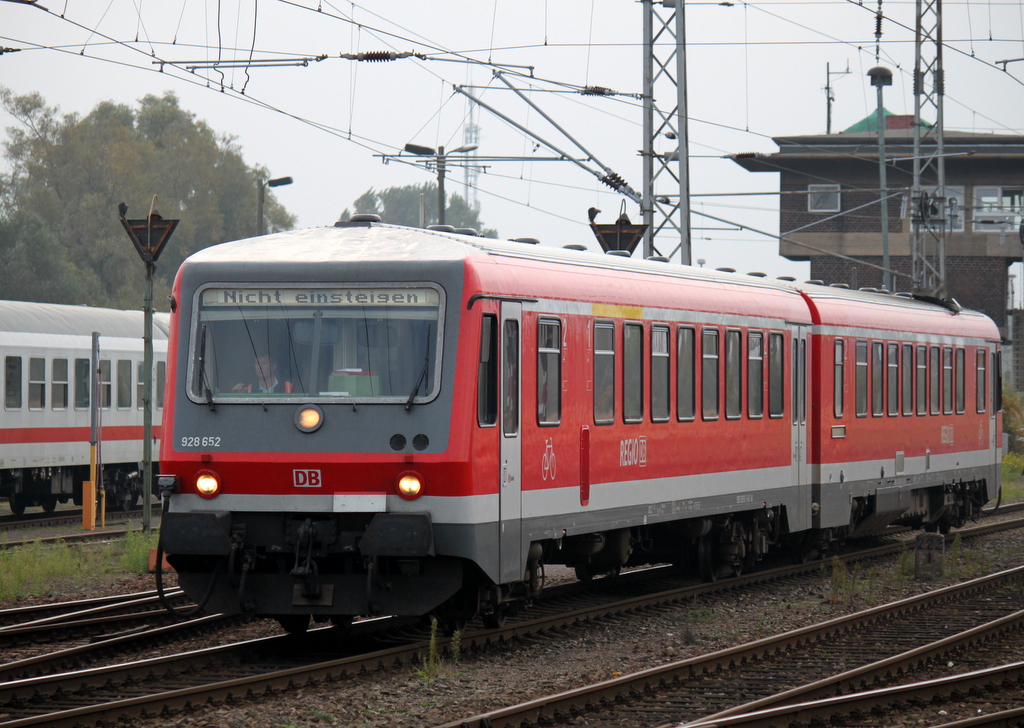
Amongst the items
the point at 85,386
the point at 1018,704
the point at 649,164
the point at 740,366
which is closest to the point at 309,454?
the point at 1018,704

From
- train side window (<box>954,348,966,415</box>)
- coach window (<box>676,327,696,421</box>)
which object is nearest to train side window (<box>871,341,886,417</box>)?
train side window (<box>954,348,966,415</box>)

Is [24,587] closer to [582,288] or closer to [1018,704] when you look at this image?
[582,288]

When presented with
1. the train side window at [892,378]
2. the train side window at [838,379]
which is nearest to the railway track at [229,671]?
the train side window at [838,379]

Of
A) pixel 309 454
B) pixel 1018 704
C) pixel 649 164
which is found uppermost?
pixel 649 164

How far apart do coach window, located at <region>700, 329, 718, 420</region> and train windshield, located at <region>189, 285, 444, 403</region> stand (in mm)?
4635

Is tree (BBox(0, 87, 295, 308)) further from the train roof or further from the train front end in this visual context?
the train front end

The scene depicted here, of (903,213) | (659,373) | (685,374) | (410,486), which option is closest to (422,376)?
(410,486)

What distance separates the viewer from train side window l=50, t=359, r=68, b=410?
24578mm

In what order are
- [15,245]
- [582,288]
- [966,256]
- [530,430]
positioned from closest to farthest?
1. [530,430]
2. [582,288]
3. [966,256]
4. [15,245]

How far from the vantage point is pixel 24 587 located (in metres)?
14.7

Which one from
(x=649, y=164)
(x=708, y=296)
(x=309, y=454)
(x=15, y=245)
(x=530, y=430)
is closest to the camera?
(x=309, y=454)

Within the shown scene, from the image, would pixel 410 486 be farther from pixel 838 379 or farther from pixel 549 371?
pixel 838 379

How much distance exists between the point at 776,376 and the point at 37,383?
43.9ft

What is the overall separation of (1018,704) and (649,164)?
14.4 m
